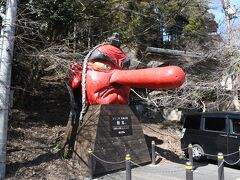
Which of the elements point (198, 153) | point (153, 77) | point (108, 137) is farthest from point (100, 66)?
point (198, 153)

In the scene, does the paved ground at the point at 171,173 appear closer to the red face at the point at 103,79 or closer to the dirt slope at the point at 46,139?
the dirt slope at the point at 46,139

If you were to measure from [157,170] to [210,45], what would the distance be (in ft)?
36.7

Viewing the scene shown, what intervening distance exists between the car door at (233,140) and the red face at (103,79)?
388 cm

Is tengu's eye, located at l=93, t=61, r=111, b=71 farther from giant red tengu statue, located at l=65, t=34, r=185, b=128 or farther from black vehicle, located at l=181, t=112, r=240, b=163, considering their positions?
black vehicle, located at l=181, t=112, r=240, b=163

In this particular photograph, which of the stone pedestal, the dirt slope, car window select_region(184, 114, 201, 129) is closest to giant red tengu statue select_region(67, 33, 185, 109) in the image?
the stone pedestal

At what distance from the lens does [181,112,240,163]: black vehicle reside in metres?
10.6

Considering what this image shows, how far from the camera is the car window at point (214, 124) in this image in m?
11.1

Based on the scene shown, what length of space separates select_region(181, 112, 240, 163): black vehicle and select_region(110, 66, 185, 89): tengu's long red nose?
138 inches

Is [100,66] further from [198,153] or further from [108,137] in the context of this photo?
[198,153]

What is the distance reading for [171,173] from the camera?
9438mm

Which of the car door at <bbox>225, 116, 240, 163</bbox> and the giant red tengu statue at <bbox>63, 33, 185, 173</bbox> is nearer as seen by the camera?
the giant red tengu statue at <bbox>63, 33, 185, 173</bbox>

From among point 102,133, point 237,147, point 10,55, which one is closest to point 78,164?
point 102,133

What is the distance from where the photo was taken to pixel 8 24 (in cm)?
778

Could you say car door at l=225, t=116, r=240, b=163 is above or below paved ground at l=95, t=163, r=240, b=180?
above
